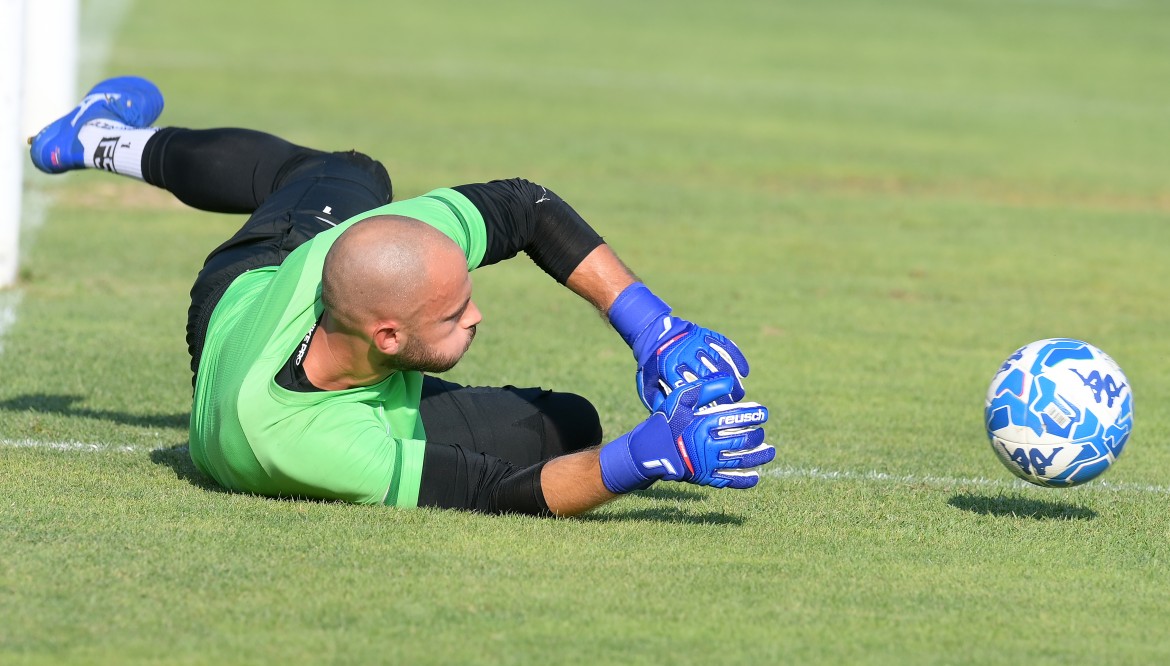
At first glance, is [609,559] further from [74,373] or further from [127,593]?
[74,373]

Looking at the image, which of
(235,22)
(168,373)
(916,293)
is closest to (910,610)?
(168,373)

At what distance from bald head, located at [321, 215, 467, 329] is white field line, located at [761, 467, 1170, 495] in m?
2.17

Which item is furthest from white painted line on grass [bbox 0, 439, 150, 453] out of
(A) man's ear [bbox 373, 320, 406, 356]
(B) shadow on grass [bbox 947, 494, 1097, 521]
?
(B) shadow on grass [bbox 947, 494, 1097, 521]

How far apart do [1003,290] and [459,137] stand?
906 cm

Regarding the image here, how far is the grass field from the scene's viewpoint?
4.80m

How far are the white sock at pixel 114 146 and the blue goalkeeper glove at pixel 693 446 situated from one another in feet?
10.0

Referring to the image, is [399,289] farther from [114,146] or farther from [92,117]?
[92,117]

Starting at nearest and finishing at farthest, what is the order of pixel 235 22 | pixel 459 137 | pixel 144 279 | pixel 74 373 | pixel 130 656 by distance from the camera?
pixel 130 656 < pixel 74 373 < pixel 144 279 < pixel 459 137 < pixel 235 22

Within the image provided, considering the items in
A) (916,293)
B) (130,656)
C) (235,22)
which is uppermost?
(235,22)

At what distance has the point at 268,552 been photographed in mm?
5312

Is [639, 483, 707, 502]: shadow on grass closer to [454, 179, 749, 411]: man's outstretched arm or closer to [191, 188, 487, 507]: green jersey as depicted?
[454, 179, 749, 411]: man's outstretched arm

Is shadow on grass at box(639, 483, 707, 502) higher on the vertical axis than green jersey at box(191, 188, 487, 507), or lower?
lower

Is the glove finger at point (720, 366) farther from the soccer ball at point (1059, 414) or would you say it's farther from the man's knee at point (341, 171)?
the man's knee at point (341, 171)

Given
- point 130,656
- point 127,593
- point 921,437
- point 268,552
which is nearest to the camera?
point 130,656
